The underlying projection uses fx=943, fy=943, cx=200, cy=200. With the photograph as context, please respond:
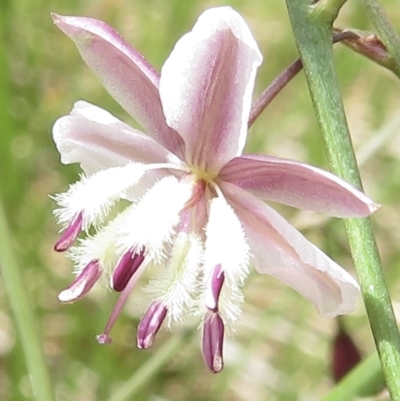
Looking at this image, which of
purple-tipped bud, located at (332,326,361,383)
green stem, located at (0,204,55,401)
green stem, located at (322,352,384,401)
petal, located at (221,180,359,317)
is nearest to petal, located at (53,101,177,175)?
petal, located at (221,180,359,317)

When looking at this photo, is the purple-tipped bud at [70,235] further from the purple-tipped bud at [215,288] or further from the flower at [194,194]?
the purple-tipped bud at [215,288]

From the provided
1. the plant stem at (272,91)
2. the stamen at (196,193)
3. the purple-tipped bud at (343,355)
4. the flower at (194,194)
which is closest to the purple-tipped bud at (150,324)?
the flower at (194,194)

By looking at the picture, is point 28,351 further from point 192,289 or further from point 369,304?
point 369,304

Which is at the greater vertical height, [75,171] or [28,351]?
[75,171]

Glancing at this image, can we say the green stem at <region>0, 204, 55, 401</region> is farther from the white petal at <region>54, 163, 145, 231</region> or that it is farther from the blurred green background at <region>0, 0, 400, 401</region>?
the blurred green background at <region>0, 0, 400, 401</region>

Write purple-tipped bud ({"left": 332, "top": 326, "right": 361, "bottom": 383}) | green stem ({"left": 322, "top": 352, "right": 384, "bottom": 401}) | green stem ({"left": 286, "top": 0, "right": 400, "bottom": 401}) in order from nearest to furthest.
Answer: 1. green stem ({"left": 286, "top": 0, "right": 400, "bottom": 401})
2. green stem ({"left": 322, "top": 352, "right": 384, "bottom": 401})
3. purple-tipped bud ({"left": 332, "top": 326, "right": 361, "bottom": 383})

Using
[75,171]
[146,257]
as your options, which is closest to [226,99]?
[146,257]

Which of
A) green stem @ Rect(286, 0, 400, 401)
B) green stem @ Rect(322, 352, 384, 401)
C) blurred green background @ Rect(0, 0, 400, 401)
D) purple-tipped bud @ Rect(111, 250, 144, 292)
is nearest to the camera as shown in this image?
green stem @ Rect(286, 0, 400, 401)

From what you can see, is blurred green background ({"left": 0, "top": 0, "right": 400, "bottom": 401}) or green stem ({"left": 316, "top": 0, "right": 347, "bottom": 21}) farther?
blurred green background ({"left": 0, "top": 0, "right": 400, "bottom": 401})
